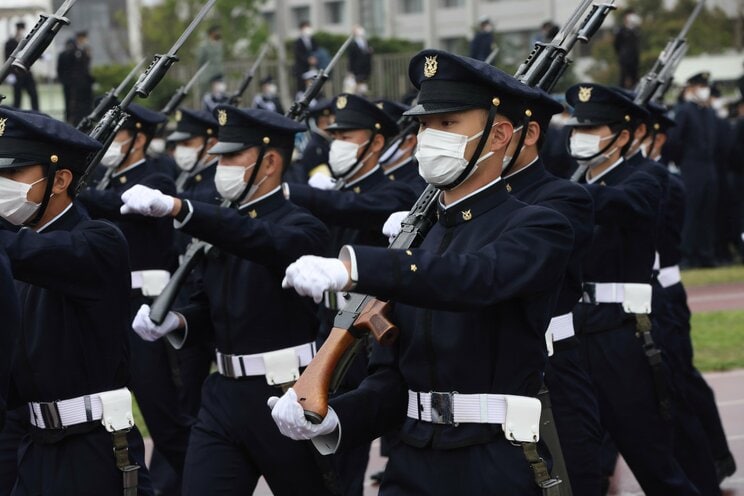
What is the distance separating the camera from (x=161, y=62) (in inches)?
259

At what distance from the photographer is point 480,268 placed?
12.7ft

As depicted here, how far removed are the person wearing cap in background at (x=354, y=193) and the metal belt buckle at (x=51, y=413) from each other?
202 cm

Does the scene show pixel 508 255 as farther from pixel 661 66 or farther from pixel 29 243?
pixel 661 66

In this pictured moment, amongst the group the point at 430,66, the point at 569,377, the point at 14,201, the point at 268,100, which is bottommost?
the point at 268,100

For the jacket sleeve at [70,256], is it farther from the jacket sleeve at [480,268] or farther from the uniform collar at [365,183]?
the uniform collar at [365,183]

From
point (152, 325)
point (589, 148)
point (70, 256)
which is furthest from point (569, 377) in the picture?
point (70, 256)

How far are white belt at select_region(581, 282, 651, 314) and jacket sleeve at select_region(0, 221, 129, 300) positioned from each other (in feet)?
8.43

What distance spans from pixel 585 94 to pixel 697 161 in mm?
10071

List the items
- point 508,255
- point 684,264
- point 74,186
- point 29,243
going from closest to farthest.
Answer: point 508,255
point 29,243
point 74,186
point 684,264

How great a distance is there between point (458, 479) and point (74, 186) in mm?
1921

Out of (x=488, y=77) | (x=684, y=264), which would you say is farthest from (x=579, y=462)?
(x=684, y=264)

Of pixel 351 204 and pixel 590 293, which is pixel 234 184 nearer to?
pixel 351 204

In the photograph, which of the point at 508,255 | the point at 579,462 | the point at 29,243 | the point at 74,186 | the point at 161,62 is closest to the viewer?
the point at 508,255

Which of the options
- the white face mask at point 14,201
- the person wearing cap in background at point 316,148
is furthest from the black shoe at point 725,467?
the person wearing cap in background at point 316,148
